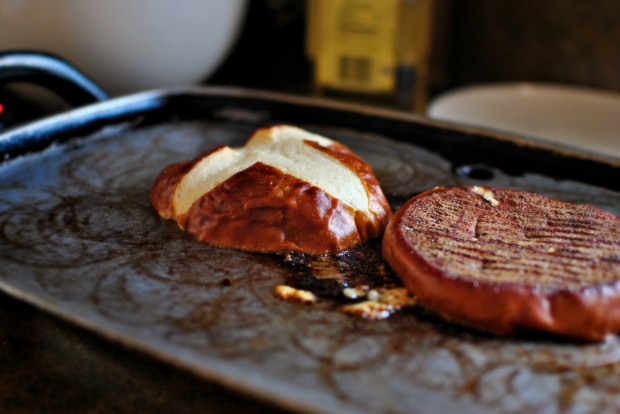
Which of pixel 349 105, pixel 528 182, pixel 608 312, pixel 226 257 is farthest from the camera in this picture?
pixel 349 105

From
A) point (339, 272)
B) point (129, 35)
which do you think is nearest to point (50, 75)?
point (129, 35)

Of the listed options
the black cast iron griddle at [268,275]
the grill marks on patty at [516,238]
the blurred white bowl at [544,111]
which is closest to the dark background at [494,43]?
the blurred white bowl at [544,111]

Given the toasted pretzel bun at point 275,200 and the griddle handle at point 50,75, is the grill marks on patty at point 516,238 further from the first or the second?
the griddle handle at point 50,75

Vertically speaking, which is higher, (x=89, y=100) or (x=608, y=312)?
(x=89, y=100)

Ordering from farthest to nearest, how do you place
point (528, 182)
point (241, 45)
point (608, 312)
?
1. point (241, 45)
2. point (528, 182)
3. point (608, 312)

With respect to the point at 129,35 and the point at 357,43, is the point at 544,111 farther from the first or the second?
the point at 129,35

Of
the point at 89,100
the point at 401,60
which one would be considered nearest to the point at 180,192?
the point at 89,100

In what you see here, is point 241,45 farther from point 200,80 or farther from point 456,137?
point 456,137
